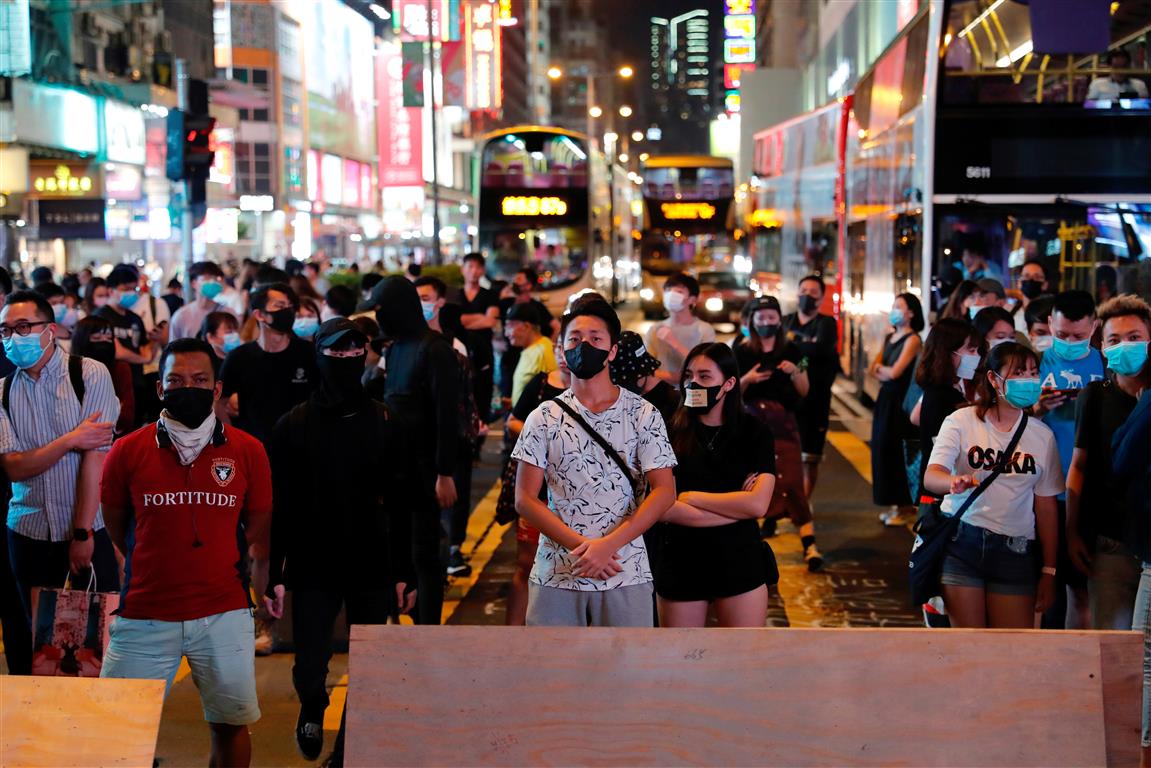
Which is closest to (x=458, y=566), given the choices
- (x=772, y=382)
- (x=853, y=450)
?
(x=772, y=382)

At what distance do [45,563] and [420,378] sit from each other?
1995 mm

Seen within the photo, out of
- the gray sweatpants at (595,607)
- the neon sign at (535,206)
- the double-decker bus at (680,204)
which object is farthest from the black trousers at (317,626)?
the double-decker bus at (680,204)

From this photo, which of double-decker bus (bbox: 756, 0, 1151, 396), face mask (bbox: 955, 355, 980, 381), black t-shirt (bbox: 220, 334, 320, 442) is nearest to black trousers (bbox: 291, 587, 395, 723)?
black t-shirt (bbox: 220, 334, 320, 442)

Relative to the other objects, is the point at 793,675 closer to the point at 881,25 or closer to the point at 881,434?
the point at 881,434

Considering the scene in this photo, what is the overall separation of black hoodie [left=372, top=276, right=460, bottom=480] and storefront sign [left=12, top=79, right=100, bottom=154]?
30511mm

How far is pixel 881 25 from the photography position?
126 ft

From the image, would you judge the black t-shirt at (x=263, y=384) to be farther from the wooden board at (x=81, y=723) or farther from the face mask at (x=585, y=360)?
the wooden board at (x=81, y=723)

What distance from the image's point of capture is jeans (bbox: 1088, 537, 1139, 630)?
5.87 metres

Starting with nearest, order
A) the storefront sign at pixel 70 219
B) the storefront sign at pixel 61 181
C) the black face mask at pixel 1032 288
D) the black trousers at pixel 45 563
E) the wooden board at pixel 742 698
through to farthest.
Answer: the wooden board at pixel 742 698, the black trousers at pixel 45 563, the black face mask at pixel 1032 288, the storefront sign at pixel 70 219, the storefront sign at pixel 61 181

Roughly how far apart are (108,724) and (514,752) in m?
0.98

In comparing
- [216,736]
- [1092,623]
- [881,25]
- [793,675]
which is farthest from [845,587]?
[881,25]

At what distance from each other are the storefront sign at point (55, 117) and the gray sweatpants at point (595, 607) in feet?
109

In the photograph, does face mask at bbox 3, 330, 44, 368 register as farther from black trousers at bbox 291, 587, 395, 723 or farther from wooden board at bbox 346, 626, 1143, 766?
wooden board at bbox 346, 626, 1143, 766

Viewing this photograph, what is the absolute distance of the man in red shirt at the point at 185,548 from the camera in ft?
15.9
